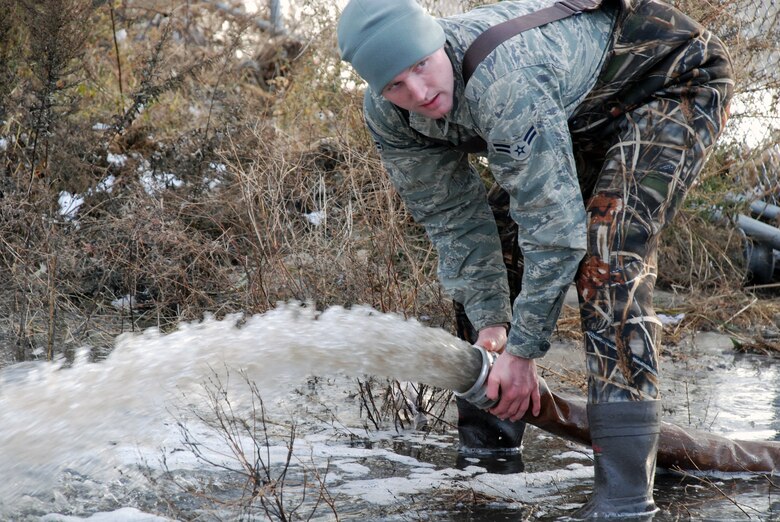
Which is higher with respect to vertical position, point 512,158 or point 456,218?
point 512,158

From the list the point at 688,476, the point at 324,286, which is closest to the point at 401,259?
the point at 324,286

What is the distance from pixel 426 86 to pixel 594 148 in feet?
3.08

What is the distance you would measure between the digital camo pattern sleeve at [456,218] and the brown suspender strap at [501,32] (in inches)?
22.5

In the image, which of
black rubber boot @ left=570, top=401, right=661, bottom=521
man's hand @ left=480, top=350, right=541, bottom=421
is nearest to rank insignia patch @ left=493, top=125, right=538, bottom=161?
man's hand @ left=480, top=350, right=541, bottom=421

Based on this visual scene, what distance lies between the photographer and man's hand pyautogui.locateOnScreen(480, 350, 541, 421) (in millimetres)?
3498

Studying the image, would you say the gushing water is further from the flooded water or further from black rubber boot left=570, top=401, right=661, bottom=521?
black rubber boot left=570, top=401, right=661, bottom=521

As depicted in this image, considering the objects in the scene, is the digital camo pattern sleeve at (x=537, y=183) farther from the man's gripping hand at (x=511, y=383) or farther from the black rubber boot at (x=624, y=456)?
the black rubber boot at (x=624, y=456)

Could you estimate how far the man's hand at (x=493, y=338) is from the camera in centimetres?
382

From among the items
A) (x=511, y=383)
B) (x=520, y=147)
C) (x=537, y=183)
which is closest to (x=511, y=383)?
(x=511, y=383)

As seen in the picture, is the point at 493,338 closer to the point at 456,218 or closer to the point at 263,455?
the point at 456,218

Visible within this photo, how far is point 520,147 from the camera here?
306 centimetres

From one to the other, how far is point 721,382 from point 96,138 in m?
4.73

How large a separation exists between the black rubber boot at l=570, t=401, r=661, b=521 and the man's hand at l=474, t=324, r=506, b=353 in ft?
1.80

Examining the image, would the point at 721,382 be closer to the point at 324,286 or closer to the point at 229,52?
the point at 324,286
